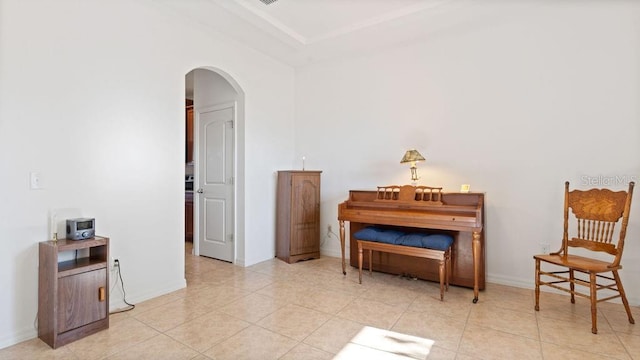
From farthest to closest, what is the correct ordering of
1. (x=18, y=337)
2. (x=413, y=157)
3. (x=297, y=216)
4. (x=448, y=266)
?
(x=297, y=216) → (x=413, y=157) → (x=448, y=266) → (x=18, y=337)

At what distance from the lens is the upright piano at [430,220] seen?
2859 mm

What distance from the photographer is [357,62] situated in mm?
4125

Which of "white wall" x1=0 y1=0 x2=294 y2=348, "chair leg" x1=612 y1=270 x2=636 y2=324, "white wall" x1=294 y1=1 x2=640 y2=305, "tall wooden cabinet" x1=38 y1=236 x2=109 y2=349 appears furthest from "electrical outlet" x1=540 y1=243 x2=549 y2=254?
"tall wooden cabinet" x1=38 y1=236 x2=109 y2=349

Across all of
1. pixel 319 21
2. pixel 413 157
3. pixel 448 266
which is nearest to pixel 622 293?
pixel 448 266

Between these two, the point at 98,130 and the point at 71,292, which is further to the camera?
the point at 98,130

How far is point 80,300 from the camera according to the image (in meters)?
2.12

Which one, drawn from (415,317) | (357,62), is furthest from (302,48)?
(415,317)

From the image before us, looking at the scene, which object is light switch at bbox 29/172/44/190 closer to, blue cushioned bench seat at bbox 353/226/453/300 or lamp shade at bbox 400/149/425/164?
blue cushioned bench seat at bbox 353/226/453/300

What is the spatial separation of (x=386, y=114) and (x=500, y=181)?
149cm

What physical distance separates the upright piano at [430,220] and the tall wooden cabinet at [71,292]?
7.35ft

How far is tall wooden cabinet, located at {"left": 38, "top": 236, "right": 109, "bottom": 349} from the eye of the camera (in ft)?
6.60

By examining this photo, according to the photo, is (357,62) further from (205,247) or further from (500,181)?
(205,247)

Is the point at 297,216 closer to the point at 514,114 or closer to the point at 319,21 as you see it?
the point at 319,21

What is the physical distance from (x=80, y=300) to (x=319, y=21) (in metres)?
3.25
